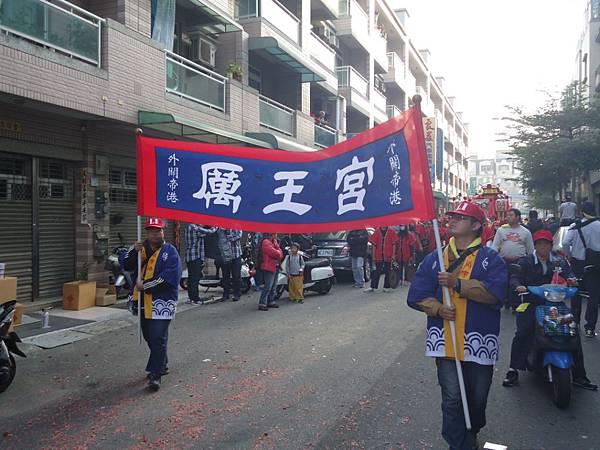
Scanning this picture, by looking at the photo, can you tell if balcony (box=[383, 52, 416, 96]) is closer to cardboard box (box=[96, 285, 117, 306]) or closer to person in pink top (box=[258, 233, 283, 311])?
person in pink top (box=[258, 233, 283, 311])

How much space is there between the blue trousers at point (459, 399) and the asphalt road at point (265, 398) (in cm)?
56

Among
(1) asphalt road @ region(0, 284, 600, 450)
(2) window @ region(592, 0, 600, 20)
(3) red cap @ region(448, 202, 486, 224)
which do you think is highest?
(2) window @ region(592, 0, 600, 20)

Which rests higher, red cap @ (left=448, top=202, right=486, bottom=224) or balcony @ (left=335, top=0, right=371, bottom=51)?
balcony @ (left=335, top=0, right=371, bottom=51)

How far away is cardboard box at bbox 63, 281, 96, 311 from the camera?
10.0 metres

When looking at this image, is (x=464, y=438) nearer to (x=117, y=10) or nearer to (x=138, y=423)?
(x=138, y=423)

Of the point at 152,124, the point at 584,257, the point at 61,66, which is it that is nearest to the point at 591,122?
the point at 584,257

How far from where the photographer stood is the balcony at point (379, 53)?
29859 millimetres

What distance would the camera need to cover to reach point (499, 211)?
23234 millimetres

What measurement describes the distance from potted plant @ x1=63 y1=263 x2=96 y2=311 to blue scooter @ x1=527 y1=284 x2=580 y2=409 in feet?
26.2

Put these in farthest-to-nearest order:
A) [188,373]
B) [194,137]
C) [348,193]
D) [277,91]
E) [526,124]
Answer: [526,124], [277,91], [194,137], [188,373], [348,193]

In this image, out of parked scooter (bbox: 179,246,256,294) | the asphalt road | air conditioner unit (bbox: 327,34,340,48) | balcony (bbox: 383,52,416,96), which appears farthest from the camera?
balcony (bbox: 383,52,416,96)

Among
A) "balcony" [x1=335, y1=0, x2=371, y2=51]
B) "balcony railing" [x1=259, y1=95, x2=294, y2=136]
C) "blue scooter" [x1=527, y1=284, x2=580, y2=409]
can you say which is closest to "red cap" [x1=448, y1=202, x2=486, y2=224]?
"blue scooter" [x1=527, y1=284, x2=580, y2=409]

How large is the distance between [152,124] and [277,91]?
9.89m

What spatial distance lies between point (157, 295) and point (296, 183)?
2106 mm
